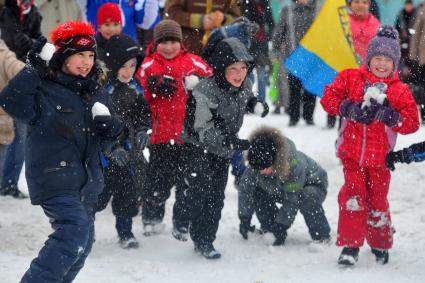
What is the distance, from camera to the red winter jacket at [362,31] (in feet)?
27.5

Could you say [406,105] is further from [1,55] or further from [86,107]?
[1,55]

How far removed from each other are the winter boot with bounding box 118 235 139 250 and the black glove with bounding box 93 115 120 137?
1.98 m

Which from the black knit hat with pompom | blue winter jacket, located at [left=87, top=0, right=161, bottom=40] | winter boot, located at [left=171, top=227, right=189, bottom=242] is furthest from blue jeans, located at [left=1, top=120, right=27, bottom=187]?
the black knit hat with pompom

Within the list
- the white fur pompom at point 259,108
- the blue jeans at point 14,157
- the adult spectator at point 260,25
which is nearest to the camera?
the white fur pompom at point 259,108

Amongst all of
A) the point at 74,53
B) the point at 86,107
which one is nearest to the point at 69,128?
the point at 86,107

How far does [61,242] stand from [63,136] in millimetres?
636

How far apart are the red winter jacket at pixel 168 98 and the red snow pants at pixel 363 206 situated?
1.69 meters

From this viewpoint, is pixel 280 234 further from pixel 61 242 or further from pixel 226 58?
pixel 61 242

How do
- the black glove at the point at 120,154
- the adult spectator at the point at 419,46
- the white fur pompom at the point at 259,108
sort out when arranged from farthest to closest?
the adult spectator at the point at 419,46
the white fur pompom at the point at 259,108
the black glove at the point at 120,154

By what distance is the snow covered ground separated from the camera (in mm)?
5746

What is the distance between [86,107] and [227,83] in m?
1.64

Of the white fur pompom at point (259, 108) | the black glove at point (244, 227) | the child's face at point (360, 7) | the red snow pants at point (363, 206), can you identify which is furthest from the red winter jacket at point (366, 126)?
the child's face at point (360, 7)

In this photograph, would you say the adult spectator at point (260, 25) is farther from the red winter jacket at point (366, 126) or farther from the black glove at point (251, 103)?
the red winter jacket at point (366, 126)

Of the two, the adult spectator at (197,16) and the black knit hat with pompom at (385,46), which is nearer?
the black knit hat with pompom at (385,46)
